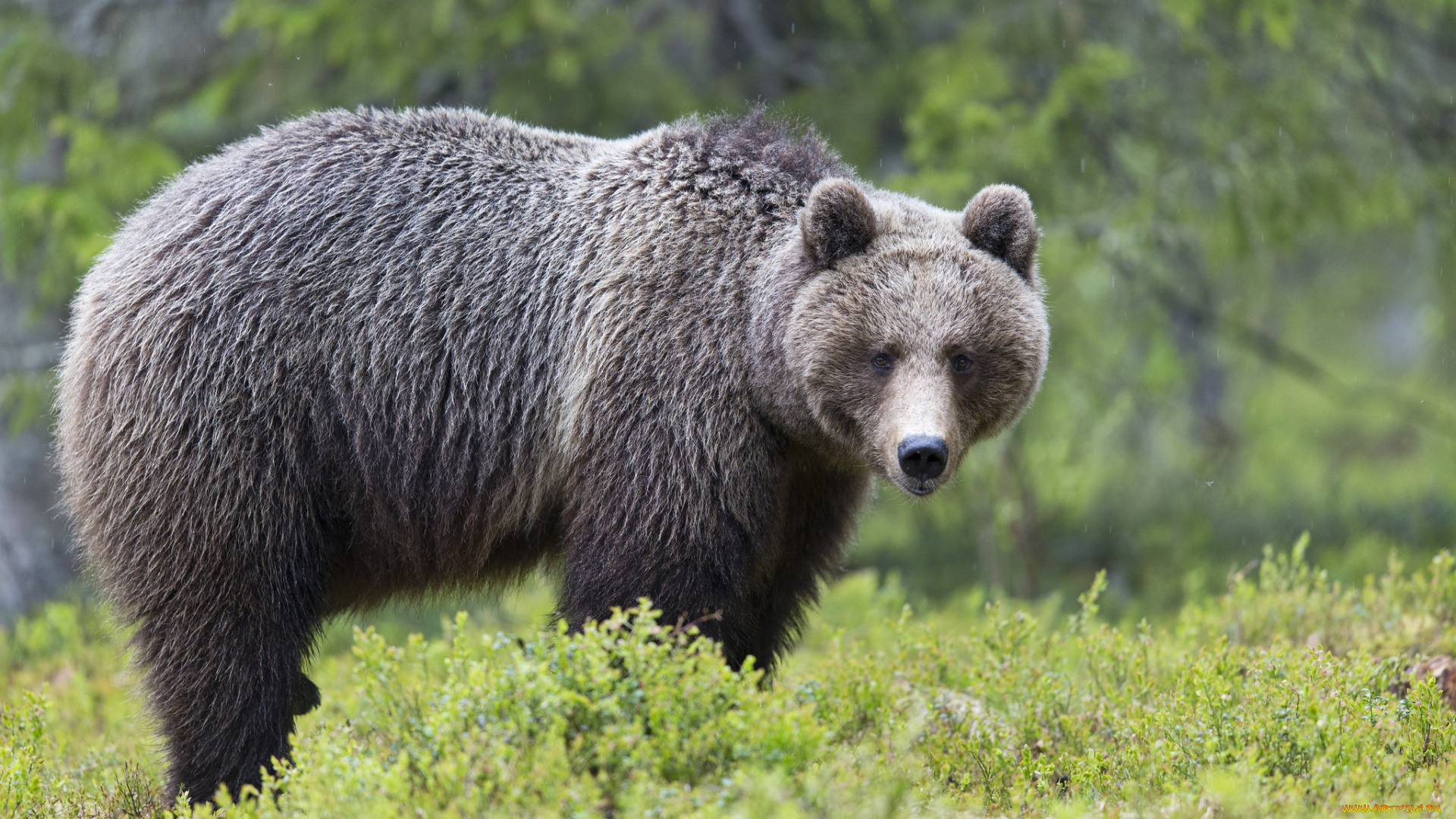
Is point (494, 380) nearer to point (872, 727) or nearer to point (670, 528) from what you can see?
point (670, 528)

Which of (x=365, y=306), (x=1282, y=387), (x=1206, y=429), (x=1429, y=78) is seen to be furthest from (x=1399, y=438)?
(x=365, y=306)

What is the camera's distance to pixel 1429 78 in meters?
11.1

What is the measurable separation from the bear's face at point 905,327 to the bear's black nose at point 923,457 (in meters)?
0.06

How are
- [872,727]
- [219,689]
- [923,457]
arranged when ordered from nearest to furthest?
[923,457] < [219,689] < [872,727]

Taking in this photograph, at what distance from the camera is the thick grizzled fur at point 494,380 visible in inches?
200

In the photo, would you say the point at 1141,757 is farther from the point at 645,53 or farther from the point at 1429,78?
the point at 1429,78

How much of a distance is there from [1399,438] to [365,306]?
20917mm

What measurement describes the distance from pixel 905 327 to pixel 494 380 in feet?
5.54

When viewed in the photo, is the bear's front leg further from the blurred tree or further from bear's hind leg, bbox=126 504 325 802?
the blurred tree

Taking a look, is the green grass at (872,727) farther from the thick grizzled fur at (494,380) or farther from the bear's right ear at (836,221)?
the bear's right ear at (836,221)

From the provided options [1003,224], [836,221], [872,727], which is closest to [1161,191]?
[1003,224]

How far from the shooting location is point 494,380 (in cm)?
551

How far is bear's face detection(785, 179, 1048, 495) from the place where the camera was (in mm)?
4992

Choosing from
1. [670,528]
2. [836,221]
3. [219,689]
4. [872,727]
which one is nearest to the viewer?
[670,528]
